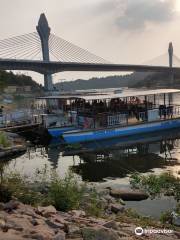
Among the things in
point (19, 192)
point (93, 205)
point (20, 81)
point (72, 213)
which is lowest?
point (93, 205)

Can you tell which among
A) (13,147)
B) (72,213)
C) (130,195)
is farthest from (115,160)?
(72,213)

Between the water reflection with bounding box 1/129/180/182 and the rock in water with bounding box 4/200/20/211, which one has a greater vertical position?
the rock in water with bounding box 4/200/20/211

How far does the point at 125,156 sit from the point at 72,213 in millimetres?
12903

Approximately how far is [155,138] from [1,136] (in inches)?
414

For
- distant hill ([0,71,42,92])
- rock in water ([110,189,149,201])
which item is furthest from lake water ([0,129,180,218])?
distant hill ([0,71,42,92])

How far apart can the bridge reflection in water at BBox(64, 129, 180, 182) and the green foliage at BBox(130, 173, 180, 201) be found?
7.31 feet

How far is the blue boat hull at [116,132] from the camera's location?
26.5 meters

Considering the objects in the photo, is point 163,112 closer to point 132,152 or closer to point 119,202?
point 132,152

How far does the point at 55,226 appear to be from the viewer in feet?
26.6

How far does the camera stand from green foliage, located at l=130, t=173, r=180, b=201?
13679 millimetres

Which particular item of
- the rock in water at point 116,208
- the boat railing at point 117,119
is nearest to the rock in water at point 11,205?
the rock in water at point 116,208

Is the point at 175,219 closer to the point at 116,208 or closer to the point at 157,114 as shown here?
the point at 116,208

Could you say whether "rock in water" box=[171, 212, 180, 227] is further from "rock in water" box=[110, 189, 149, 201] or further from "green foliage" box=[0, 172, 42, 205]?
"green foliage" box=[0, 172, 42, 205]

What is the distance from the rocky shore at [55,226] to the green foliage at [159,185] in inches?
149
